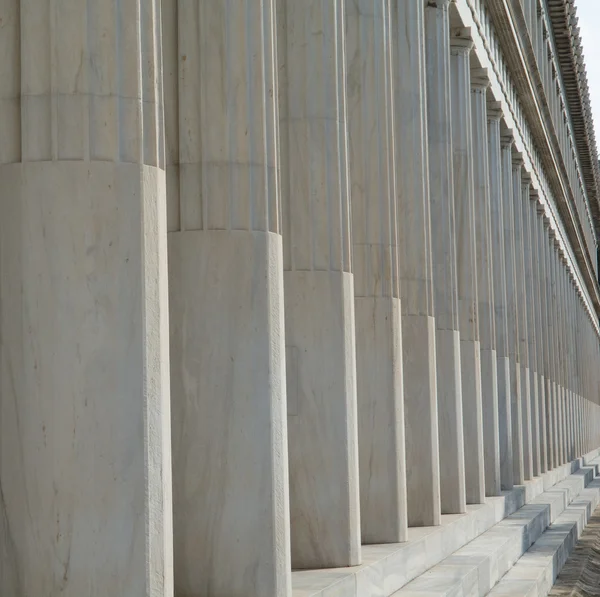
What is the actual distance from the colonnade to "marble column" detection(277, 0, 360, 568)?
0.10ft

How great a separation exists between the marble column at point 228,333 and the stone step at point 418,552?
3.85ft

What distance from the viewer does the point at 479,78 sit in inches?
1660

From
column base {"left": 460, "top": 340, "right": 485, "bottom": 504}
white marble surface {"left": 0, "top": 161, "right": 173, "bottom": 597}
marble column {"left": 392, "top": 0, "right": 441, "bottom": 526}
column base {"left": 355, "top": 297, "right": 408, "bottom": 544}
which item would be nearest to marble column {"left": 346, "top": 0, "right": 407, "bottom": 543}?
column base {"left": 355, "top": 297, "right": 408, "bottom": 544}

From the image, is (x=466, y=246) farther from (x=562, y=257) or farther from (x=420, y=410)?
(x=562, y=257)

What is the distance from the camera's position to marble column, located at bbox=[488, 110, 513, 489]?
44.8 meters

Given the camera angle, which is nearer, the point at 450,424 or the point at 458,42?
the point at 450,424

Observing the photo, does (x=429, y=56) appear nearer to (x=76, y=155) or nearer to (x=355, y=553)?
(x=355, y=553)

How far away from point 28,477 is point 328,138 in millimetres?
9271

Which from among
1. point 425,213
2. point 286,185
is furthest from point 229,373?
point 425,213

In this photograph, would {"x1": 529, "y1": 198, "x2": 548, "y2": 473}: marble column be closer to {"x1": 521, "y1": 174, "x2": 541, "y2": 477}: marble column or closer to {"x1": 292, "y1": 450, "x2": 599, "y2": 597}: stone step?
{"x1": 521, "y1": 174, "x2": 541, "y2": 477}: marble column

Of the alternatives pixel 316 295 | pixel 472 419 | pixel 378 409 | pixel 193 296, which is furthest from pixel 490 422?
pixel 193 296

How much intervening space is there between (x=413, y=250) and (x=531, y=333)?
31.1m

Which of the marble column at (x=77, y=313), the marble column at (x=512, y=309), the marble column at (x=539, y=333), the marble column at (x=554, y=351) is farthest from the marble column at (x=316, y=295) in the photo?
the marble column at (x=554, y=351)

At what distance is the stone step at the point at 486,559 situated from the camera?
21594 mm
